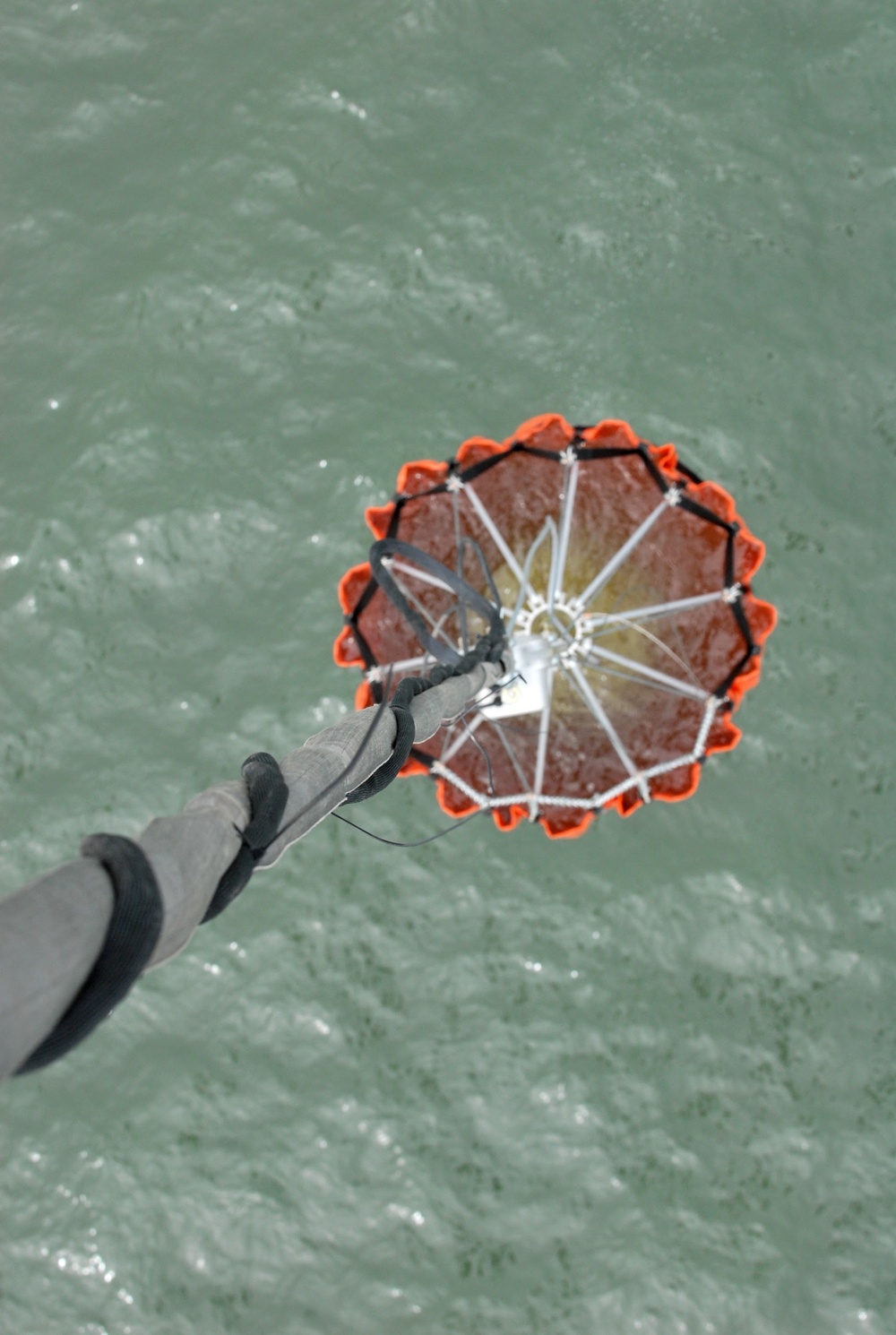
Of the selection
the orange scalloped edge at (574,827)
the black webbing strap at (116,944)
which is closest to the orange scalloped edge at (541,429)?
the orange scalloped edge at (574,827)

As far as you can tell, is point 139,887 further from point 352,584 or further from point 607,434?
point 607,434

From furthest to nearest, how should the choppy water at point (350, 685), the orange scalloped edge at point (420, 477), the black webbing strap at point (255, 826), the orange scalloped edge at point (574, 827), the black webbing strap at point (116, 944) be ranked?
the choppy water at point (350, 685) → the orange scalloped edge at point (574, 827) → the orange scalloped edge at point (420, 477) → the black webbing strap at point (255, 826) → the black webbing strap at point (116, 944)

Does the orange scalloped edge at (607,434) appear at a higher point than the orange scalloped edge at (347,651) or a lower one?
higher

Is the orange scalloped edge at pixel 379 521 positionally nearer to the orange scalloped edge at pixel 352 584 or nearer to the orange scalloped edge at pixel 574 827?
the orange scalloped edge at pixel 352 584

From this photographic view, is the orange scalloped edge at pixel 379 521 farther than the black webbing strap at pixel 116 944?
Yes

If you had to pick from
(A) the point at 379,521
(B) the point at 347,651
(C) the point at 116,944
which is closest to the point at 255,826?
(C) the point at 116,944

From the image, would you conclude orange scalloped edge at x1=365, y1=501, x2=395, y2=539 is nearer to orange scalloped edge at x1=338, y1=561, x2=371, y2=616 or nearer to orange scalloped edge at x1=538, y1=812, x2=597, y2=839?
orange scalloped edge at x1=338, y1=561, x2=371, y2=616

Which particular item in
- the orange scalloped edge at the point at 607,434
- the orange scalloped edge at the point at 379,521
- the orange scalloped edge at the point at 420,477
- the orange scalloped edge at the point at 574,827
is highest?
the orange scalloped edge at the point at 607,434
